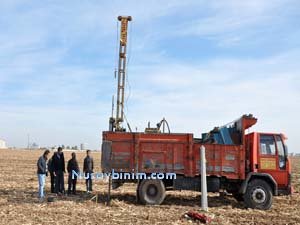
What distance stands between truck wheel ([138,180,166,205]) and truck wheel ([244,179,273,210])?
265 centimetres

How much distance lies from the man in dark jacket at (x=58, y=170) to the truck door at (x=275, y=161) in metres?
7.19

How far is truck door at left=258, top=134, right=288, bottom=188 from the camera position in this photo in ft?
47.9

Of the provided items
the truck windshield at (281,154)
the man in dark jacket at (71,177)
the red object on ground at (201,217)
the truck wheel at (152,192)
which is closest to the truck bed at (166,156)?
the truck wheel at (152,192)

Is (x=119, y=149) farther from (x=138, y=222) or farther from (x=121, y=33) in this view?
(x=121, y=33)

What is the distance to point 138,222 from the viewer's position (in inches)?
448

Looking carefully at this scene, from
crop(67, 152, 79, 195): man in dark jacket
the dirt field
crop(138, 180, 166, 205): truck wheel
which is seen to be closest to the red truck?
crop(138, 180, 166, 205): truck wheel

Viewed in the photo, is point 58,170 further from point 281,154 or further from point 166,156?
point 281,154

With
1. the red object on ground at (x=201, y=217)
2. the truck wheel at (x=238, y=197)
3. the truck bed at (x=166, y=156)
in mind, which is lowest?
the red object on ground at (x=201, y=217)

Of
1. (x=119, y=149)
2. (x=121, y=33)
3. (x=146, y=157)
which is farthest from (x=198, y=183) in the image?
(x=121, y=33)

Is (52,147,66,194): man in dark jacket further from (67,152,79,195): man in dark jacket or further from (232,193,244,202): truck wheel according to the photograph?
(232,193,244,202): truck wheel

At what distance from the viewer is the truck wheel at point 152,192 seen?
47.9ft

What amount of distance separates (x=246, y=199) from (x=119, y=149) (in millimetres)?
4296

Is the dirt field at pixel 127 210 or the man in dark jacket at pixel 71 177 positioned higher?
the man in dark jacket at pixel 71 177

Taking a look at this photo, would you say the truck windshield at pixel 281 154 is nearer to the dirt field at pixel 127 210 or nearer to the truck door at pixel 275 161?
the truck door at pixel 275 161
